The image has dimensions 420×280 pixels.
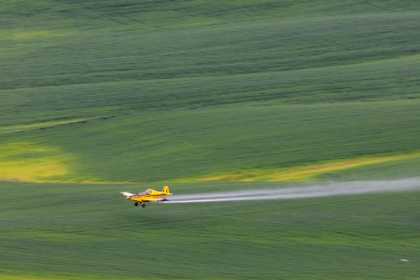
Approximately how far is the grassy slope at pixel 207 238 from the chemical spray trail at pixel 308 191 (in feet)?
2.06

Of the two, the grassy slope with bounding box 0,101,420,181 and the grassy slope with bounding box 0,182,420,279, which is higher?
the grassy slope with bounding box 0,101,420,181

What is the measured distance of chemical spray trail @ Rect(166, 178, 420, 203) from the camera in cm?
3294

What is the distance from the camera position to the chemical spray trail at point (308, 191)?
32.9 m

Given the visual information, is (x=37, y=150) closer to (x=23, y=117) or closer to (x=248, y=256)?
(x=23, y=117)

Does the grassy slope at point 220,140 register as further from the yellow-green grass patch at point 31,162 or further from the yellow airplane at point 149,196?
the yellow airplane at point 149,196

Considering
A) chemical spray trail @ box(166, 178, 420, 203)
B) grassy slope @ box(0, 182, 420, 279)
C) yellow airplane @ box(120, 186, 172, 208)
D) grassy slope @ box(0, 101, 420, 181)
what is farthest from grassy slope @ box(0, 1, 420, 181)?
yellow airplane @ box(120, 186, 172, 208)

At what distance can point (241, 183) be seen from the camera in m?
35.6

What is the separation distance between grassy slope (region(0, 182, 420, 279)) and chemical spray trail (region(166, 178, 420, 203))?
Result: 0.63 m

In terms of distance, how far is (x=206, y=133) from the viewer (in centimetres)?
4284

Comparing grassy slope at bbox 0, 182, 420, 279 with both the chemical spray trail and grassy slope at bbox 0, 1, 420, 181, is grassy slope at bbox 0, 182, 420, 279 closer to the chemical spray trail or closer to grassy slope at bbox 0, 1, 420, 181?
the chemical spray trail

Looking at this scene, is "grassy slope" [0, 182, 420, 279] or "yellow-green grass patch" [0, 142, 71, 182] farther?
"yellow-green grass patch" [0, 142, 71, 182]

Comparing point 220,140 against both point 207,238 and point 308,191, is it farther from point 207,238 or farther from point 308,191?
point 207,238

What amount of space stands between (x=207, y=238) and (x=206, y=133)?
1429cm

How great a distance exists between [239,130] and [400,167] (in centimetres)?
956
